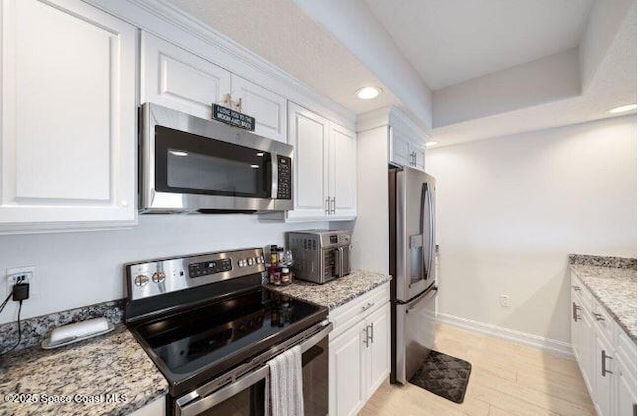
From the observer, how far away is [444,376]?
85.8 inches

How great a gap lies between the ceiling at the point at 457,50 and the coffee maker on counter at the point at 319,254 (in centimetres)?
105

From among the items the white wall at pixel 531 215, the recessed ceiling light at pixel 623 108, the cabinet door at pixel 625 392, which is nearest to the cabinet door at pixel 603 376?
the cabinet door at pixel 625 392

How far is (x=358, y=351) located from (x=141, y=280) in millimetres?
1326

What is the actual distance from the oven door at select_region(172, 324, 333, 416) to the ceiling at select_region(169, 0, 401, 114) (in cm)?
148

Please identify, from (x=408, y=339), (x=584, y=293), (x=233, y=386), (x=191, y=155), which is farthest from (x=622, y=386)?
(x=191, y=155)

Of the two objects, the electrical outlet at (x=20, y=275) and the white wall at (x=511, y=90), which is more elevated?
the white wall at (x=511, y=90)

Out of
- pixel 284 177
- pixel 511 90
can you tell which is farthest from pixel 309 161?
pixel 511 90

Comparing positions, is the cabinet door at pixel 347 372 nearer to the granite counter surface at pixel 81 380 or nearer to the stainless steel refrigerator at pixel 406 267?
the stainless steel refrigerator at pixel 406 267

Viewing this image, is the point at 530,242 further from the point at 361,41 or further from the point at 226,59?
the point at 226,59

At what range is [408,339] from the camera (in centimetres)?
207

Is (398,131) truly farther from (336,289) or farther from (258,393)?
(258,393)

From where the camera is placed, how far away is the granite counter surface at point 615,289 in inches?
47.8

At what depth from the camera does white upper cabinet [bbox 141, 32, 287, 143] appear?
106 cm

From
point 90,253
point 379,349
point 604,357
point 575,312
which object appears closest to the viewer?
point 90,253
